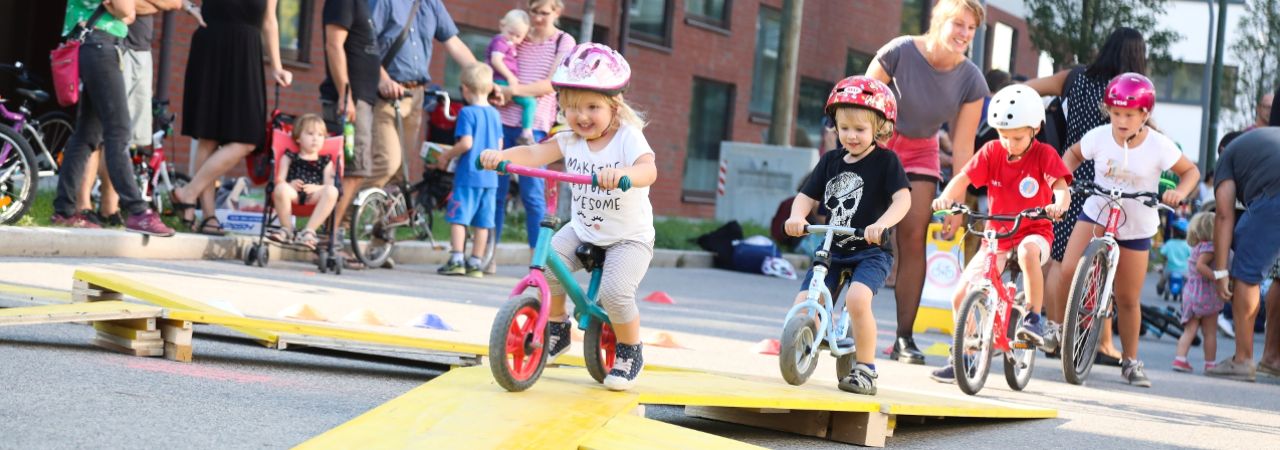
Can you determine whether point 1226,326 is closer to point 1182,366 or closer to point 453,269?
point 1182,366

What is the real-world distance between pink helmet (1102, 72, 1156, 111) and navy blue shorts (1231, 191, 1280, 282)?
67.8 inches

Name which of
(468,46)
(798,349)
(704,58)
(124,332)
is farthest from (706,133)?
(124,332)

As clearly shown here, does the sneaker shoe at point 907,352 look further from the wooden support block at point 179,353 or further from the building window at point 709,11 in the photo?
the building window at point 709,11

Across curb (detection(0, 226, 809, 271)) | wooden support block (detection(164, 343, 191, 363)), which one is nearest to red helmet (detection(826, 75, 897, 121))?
wooden support block (detection(164, 343, 191, 363))

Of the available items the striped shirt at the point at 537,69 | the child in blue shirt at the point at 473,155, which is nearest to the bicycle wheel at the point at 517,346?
the child in blue shirt at the point at 473,155

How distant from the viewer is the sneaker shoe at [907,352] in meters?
9.49

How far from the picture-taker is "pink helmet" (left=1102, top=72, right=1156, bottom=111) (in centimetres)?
916

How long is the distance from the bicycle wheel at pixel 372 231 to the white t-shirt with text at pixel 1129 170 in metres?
5.57

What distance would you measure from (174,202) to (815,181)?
6.86 m

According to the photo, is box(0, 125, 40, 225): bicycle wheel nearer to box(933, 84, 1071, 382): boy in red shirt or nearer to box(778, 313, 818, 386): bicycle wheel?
box(933, 84, 1071, 382): boy in red shirt

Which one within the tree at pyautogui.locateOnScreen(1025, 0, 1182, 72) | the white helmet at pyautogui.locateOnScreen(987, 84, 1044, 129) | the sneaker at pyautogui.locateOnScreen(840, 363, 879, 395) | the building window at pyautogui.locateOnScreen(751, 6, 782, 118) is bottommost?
the sneaker at pyautogui.locateOnScreen(840, 363, 879, 395)

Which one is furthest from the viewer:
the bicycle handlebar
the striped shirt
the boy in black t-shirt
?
the striped shirt

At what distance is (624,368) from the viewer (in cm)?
590

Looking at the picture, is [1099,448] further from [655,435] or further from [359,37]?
[359,37]
